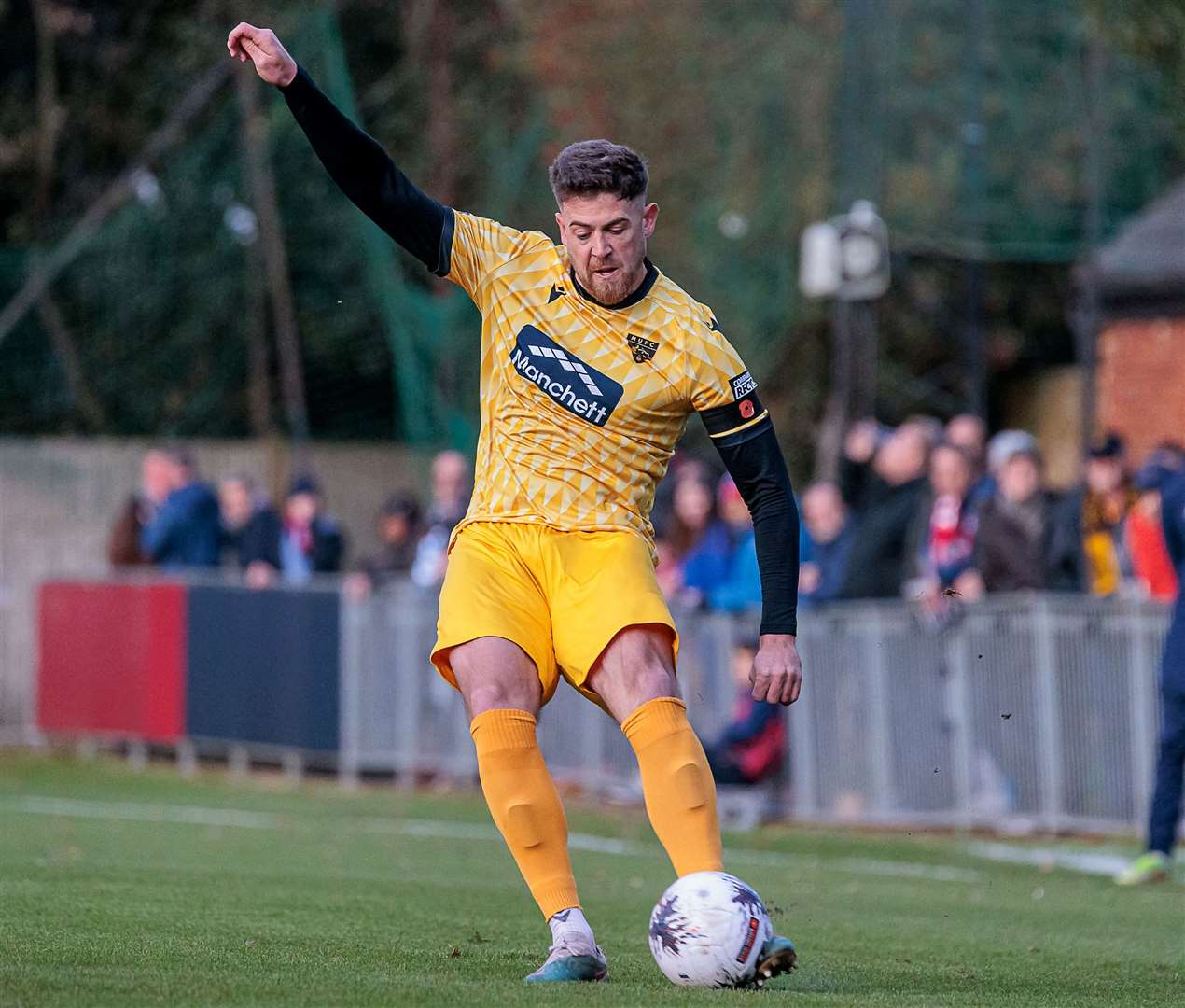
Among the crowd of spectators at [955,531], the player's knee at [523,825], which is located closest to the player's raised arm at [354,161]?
the player's knee at [523,825]

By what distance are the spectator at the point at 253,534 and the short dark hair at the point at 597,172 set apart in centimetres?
1267

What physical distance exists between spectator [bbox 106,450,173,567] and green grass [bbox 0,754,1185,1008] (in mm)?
5529

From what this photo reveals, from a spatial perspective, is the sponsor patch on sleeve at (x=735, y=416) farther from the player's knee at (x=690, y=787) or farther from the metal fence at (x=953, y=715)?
the metal fence at (x=953, y=715)

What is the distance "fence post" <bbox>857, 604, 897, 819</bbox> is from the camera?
15148mm

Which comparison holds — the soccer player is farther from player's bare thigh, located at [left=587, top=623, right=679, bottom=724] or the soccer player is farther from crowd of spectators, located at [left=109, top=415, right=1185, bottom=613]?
crowd of spectators, located at [left=109, top=415, right=1185, bottom=613]

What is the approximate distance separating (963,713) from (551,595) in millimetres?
8356

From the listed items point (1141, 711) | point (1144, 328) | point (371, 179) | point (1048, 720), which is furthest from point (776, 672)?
point (1144, 328)

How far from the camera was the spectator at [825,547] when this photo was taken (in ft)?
51.9

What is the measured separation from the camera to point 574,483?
22.4 feet

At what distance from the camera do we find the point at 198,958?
6.79 metres

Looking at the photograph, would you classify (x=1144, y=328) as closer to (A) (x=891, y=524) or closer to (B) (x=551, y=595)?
(A) (x=891, y=524)

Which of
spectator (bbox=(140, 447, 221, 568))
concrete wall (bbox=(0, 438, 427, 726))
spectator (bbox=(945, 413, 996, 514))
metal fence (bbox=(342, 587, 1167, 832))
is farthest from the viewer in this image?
concrete wall (bbox=(0, 438, 427, 726))

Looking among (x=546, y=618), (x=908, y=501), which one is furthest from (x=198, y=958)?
(x=908, y=501)

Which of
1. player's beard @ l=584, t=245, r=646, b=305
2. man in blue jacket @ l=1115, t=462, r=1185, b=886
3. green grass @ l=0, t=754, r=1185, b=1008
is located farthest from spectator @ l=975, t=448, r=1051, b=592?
player's beard @ l=584, t=245, r=646, b=305
